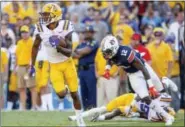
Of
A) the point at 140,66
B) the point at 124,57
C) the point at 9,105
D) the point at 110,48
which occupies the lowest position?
the point at 9,105

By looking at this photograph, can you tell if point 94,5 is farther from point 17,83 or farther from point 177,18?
point 17,83

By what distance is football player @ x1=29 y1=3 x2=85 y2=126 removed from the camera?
1082 cm

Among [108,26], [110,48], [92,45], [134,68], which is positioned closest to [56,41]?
[110,48]

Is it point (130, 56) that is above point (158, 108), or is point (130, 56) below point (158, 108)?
above

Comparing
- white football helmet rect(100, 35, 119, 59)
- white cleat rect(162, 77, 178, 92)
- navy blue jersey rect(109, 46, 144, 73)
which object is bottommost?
white cleat rect(162, 77, 178, 92)

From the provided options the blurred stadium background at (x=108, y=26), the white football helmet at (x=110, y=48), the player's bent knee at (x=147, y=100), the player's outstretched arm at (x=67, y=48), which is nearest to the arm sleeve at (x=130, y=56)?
the white football helmet at (x=110, y=48)

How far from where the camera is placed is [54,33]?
431 inches

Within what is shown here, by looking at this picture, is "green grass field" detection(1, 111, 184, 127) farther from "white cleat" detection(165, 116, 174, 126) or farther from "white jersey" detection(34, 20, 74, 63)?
"white jersey" detection(34, 20, 74, 63)

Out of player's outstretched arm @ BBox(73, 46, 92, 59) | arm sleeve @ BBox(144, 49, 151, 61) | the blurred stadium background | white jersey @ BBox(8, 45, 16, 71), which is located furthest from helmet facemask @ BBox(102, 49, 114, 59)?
white jersey @ BBox(8, 45, 16, 71)

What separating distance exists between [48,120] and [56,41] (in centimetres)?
217

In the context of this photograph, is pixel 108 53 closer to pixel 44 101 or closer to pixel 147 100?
pixel 147 100

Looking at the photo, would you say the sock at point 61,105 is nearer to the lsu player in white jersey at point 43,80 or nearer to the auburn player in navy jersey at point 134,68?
the lsu player in white jersey at point 43,80

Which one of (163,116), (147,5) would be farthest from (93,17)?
(163,116)

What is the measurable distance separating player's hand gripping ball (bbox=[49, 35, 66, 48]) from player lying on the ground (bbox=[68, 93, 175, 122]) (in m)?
1.72
